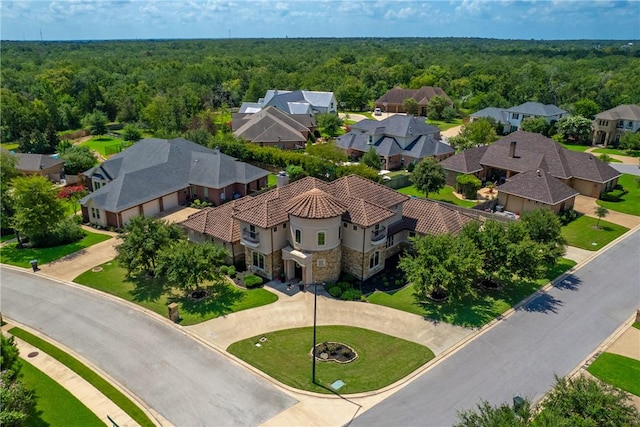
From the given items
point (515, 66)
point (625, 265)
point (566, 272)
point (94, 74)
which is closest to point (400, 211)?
point (566, 272)

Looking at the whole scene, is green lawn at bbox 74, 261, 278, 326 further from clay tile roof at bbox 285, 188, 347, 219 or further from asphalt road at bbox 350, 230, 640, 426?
asphalt road at bbox 350, 230, 640, 426

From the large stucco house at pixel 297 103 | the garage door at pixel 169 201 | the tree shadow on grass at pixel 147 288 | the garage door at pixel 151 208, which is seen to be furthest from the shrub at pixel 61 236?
the large stucco house at pixel 297 103

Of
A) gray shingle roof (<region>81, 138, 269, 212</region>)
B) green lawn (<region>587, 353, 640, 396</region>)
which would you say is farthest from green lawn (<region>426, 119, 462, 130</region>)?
green lawn (<region>587, 353, 640, 396</region>)

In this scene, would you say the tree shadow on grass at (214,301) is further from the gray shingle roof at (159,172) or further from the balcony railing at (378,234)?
the gray shingle roof at (159,172)

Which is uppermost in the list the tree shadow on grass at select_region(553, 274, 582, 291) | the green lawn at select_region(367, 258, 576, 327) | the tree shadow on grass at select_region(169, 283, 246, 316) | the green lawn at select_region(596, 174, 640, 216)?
the green lawn at select_region(596, 174, 640, 216)

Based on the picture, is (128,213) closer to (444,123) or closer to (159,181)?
(159,181)
